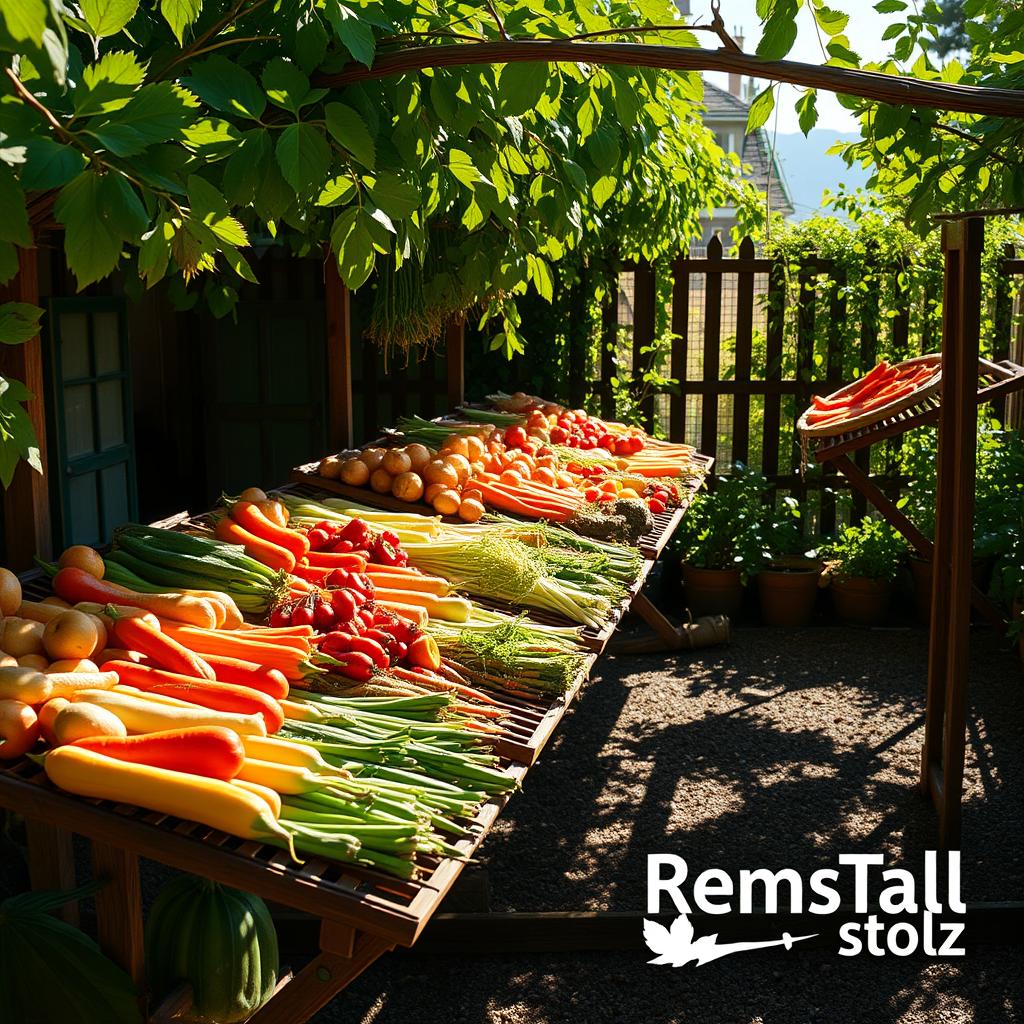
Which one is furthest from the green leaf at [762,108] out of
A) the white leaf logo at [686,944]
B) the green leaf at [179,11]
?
the white leaf logo at [686,944]

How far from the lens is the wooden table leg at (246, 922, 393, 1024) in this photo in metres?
2.01

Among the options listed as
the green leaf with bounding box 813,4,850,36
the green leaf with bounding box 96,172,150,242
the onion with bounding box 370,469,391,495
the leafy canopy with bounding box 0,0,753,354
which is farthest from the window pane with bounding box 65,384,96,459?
the green leaf with bounding box 96,172,150,242

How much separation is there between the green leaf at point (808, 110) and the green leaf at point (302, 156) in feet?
4.54

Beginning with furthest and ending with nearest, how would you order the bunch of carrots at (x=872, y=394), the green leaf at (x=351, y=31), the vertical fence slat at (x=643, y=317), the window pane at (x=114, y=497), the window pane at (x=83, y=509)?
the vertical fence slat at (x=643, y=317), the window pane at (x=114, y=497), the window pane at (x=83, y=509), the bunch of carrots at (x=872, y=394), the green leaf at (x=351, y=31)

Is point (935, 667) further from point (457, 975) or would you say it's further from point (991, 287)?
point (991, 287)

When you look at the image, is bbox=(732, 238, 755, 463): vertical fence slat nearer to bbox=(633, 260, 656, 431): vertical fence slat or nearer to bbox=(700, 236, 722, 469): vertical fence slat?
bbox=(700, 236, 722, 469): vertical fence slat

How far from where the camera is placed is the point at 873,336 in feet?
25.0

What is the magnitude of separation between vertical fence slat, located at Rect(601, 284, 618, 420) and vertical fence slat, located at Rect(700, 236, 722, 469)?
22.5 inches

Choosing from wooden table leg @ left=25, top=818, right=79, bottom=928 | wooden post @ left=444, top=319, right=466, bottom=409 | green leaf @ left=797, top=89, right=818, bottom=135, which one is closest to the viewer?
wooden table leg @ left=25, top=818, right=79, bottom=928

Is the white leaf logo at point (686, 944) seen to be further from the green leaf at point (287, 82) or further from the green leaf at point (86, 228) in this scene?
the green leaf at point (86, 228)

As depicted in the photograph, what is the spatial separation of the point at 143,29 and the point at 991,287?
6.19 m

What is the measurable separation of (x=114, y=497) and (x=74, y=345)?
34.1 inches

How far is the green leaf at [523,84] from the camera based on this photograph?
6.93 feet

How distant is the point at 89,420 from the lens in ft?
19.4
